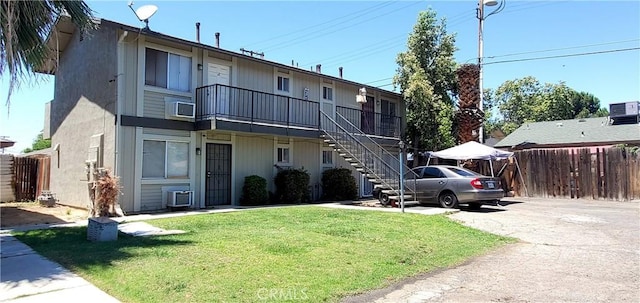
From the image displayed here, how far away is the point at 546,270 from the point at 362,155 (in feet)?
35.3

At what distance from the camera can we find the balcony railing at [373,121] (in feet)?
62.8

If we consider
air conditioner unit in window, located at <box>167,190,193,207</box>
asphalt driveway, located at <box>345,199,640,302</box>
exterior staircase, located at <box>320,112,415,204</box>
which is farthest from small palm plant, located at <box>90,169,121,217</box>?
asphalt driveway, located at <box>345,199,640,302</box>

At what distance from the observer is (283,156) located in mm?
16422

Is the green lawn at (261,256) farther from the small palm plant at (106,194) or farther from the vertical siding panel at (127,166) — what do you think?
the vertical siding panel at (127,166)

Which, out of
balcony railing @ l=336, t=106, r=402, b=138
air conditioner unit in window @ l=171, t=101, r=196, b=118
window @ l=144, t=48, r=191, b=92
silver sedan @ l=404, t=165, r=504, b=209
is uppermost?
window @ l=144, t=48, r=191, b=92

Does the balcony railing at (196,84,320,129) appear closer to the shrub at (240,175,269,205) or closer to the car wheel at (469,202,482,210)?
the shrub at (240,175,269,205)

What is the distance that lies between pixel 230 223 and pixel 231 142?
5.49 meters

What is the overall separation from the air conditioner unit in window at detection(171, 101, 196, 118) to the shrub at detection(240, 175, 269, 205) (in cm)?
287

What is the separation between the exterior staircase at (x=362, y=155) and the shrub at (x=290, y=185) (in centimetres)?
180

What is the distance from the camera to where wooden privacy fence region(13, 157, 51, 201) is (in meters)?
16.9

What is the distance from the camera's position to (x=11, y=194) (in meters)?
16.8

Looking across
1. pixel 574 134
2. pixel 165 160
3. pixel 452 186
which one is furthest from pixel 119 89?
pixel 574 134

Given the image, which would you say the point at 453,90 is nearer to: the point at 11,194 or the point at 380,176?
the point at 380,176

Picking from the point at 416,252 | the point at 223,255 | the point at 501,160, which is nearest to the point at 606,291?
the point at 416,252
